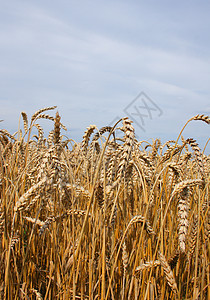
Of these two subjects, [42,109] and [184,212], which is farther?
[42,109]

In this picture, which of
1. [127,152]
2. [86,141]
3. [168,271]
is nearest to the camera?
[127,152]

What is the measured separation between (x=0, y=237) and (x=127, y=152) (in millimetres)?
1161

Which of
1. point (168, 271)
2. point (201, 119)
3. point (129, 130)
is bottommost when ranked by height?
point (168, 271)

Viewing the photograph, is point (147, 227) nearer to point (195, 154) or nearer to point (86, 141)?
point (195, 154)

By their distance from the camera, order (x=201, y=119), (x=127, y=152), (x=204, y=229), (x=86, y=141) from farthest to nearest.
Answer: (x=204, y=229) → (x=86, y=141) → (x=201, y=119) → (x=127, y=152)

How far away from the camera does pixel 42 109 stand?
200 cm

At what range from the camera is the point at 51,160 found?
1.28m

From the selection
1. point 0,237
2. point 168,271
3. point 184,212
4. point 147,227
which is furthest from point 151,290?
point 0,237

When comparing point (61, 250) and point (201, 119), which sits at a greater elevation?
point (201, 119)

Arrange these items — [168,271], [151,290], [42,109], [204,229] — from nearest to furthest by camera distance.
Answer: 1. [168,271]
2. [151,290]
3. [204,229]
4. [42,109]

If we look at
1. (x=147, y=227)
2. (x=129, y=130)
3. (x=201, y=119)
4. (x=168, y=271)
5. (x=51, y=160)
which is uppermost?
(x=201, y=119)

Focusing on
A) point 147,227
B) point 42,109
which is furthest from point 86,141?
point 42,109

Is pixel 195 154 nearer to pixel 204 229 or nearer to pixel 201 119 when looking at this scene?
pixel 201 119

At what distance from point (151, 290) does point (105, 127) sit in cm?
79
